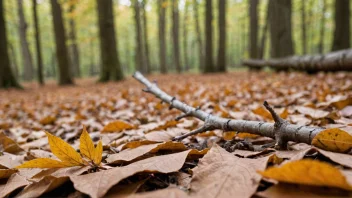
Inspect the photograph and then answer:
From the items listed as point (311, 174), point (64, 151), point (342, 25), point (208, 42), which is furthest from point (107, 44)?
point (311, 174)

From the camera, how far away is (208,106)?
114 inches

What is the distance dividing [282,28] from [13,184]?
28.4 ft

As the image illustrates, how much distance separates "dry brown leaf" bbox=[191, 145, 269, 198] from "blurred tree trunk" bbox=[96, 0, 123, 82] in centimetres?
919

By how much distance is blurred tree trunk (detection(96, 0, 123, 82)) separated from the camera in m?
9.82

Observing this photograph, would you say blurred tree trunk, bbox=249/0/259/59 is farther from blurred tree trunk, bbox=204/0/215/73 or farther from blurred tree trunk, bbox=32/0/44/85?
blurred tree trunk, bbox=32/0/44/85

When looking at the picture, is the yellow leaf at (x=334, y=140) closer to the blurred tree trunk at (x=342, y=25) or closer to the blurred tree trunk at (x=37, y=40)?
the blurred tree trunk at (x=342, y=25)

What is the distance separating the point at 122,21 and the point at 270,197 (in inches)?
1342

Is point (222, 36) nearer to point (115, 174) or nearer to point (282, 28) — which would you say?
point (282, 28)

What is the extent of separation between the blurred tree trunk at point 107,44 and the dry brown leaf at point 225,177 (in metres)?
9.19

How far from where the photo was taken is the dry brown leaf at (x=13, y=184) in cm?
84

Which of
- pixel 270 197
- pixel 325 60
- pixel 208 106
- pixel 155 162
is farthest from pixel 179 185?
pixel 325 60

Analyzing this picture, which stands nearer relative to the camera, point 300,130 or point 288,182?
point 288,182

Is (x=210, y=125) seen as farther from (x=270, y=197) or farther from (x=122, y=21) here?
(x=122, y=21)

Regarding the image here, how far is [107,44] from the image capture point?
9.95m
